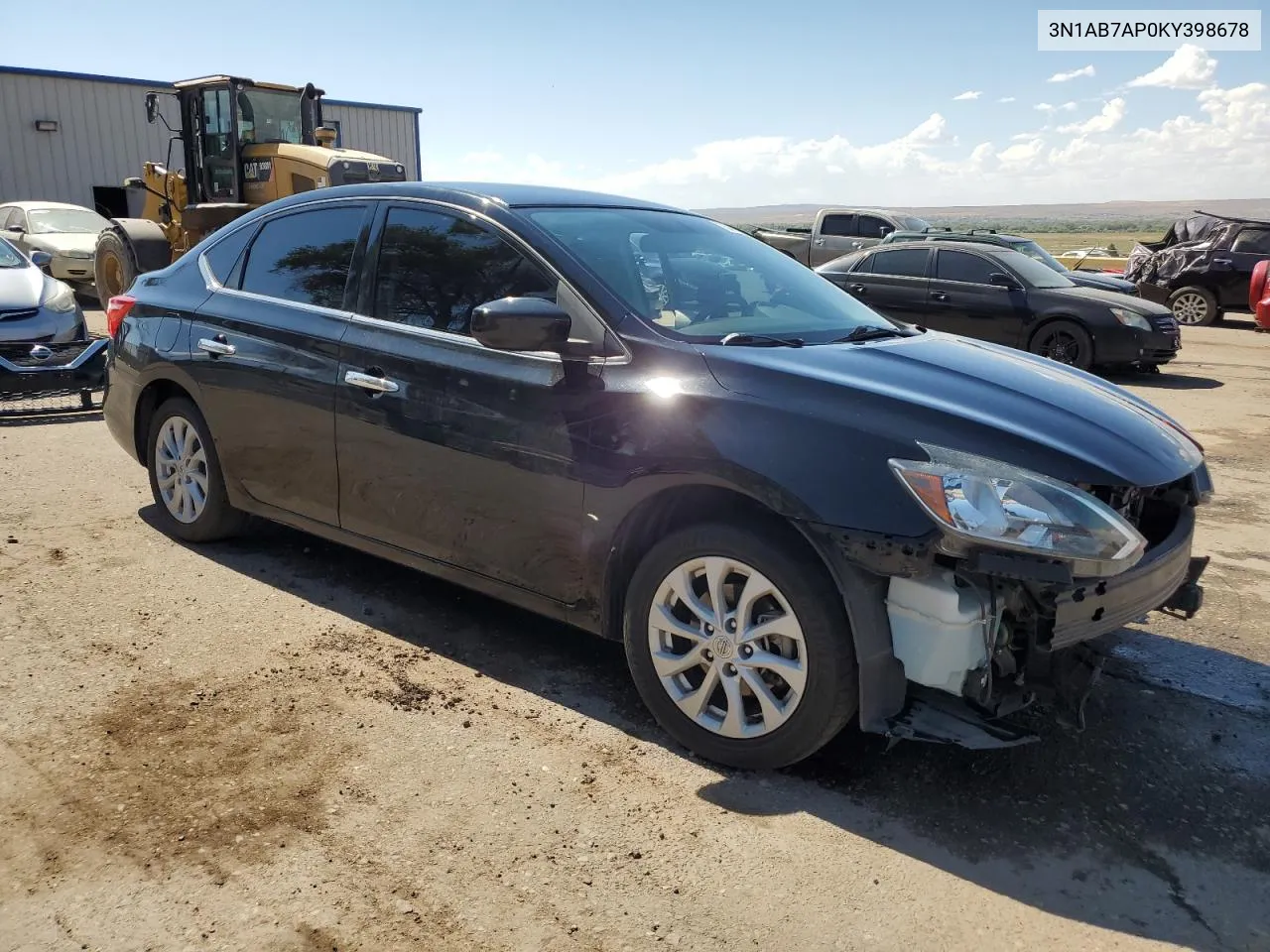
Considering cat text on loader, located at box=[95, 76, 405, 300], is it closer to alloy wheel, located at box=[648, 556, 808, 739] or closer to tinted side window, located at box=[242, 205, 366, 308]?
tinted side window, located at box=[242, 205, 366, 308]

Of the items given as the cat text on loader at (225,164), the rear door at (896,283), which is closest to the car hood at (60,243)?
the cat text on loader at (225,164)

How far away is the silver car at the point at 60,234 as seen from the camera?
16422 millimetres

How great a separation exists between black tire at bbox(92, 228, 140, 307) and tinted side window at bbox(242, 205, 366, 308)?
Result: 1036 centimetres

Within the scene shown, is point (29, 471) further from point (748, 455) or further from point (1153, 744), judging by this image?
point (1153, 744)

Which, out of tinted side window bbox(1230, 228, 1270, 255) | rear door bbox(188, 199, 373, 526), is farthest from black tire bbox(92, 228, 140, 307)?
tinted side window bbox(1230, 228, 1270, 255)

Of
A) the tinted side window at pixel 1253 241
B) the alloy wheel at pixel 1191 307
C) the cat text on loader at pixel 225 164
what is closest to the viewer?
the cat text on loader at pixel 225 164

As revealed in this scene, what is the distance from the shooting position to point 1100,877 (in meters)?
2.63

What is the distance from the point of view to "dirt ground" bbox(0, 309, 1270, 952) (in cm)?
244

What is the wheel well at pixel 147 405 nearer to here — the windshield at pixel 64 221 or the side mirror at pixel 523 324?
the side mirror at pixel 523 324

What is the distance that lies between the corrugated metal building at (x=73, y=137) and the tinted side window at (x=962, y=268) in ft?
53.8

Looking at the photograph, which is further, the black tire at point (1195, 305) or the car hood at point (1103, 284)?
the black tire at point (1195, 305)

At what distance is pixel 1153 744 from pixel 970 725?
0.98m

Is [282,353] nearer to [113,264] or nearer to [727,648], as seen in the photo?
[727,648]

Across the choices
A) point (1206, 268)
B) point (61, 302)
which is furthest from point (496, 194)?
point (1206, 268)
